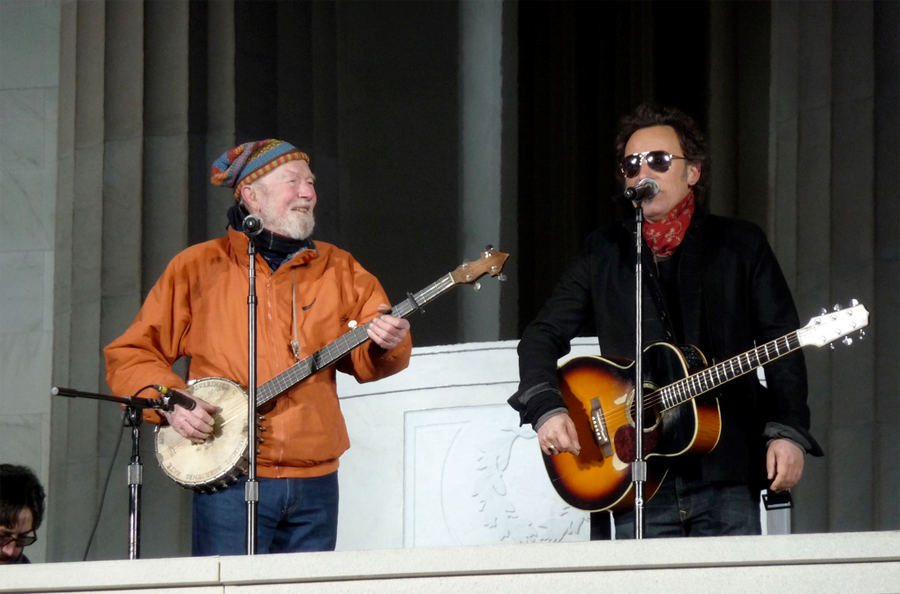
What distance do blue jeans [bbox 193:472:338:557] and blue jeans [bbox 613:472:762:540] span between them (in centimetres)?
106

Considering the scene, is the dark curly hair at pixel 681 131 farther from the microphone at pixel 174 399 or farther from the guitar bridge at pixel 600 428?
the microphone at pixel 174 399

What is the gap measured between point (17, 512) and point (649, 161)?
2505 mm

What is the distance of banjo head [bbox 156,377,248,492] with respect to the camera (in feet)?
13.1

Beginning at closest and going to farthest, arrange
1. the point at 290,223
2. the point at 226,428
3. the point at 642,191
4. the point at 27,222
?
1. the point at 642,191
2. the point at 226,428
3. the point at 290,223
4. the point at 27,222

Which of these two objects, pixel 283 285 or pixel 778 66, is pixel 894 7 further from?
pixel 283 285

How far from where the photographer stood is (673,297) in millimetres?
3850

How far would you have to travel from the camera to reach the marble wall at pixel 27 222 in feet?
22.9

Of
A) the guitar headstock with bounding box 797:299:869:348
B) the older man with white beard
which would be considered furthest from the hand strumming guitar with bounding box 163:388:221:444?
the guitar headstock with bounding box 797:299:869:348

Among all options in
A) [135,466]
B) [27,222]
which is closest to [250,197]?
[135,466]

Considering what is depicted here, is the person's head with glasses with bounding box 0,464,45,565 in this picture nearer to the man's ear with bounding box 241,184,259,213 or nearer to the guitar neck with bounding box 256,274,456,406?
the guitar neck with bounding box 256,274,456,406

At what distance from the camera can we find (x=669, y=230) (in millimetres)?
3861

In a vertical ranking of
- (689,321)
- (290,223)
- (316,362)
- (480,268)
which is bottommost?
(316,362)

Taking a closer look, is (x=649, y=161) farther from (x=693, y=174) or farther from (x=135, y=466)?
(x=135, y=466)

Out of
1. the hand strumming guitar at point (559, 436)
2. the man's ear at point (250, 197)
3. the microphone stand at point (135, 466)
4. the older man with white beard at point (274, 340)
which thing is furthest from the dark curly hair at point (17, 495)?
the hand strumming guitar at point (559, 436)
